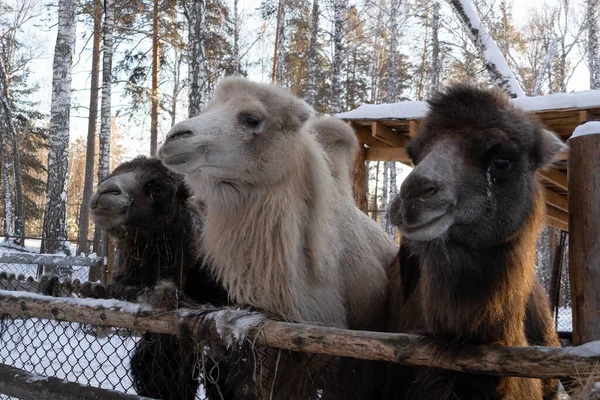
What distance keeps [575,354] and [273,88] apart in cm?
254

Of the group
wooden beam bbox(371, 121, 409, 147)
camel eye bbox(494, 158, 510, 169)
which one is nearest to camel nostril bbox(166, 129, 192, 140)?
camel eye bbox(494, 158, 510, 169)

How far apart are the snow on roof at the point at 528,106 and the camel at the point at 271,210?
2.10 metres

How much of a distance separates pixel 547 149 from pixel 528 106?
4.45 metres

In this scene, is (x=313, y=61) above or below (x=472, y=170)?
above

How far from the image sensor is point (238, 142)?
336 centimetres

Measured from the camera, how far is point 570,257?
3.23 m

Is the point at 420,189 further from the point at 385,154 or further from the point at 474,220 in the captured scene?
the point at 385,154

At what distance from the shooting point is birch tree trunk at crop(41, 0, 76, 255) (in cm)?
1315

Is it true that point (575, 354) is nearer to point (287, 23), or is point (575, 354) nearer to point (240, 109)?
point (240, 109)

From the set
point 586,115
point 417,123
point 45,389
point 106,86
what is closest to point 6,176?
point 106,86

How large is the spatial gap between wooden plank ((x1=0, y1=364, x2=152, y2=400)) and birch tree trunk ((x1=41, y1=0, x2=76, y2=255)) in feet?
34.0

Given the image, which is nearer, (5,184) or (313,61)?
(313,61)

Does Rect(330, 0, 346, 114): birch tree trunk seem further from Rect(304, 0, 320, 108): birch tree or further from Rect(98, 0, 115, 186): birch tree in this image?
Rect(98, 0, 115, 186): birch tree

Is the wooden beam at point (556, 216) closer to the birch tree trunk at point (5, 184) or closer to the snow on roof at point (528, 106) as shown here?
the snow on roof at point (528, 106)
